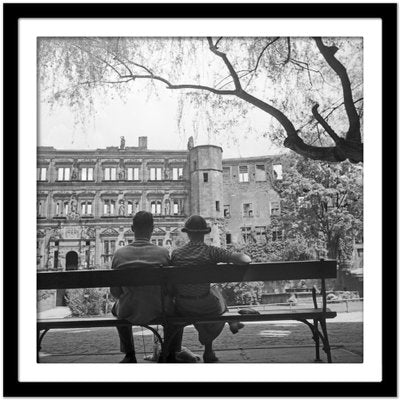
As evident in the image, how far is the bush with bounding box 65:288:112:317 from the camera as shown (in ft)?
18.7

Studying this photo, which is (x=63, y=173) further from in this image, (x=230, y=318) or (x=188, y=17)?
(x=230, y=318)

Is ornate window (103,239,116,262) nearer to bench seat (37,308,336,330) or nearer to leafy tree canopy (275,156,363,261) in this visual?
bench seat (37,308,336,330)

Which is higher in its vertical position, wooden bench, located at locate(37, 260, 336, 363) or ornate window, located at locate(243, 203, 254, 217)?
ornate window, located at locate(243, 203, 254, 217)

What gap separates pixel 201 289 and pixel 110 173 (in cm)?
272

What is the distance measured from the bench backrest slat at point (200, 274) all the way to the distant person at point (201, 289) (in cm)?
11

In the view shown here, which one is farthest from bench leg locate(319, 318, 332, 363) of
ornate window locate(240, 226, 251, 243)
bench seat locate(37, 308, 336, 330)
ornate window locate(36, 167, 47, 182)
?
ornate window locate(36, 167, 47, 182)

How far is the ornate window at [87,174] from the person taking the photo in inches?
238

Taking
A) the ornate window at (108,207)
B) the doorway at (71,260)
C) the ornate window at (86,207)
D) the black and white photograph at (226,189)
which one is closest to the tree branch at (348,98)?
the black and white photograph at (226,189)

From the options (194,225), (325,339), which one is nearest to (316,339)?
(325,339)

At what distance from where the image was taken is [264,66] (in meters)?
5.93

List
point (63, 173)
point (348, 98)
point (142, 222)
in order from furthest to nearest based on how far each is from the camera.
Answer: point (348, 98)
point (63, 173)
point (142, 222)

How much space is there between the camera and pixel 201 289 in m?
4.03

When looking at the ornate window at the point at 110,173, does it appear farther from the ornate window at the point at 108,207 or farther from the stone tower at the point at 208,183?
the stone tower at the point at 208,183

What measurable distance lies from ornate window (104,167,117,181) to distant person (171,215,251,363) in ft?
7.69
